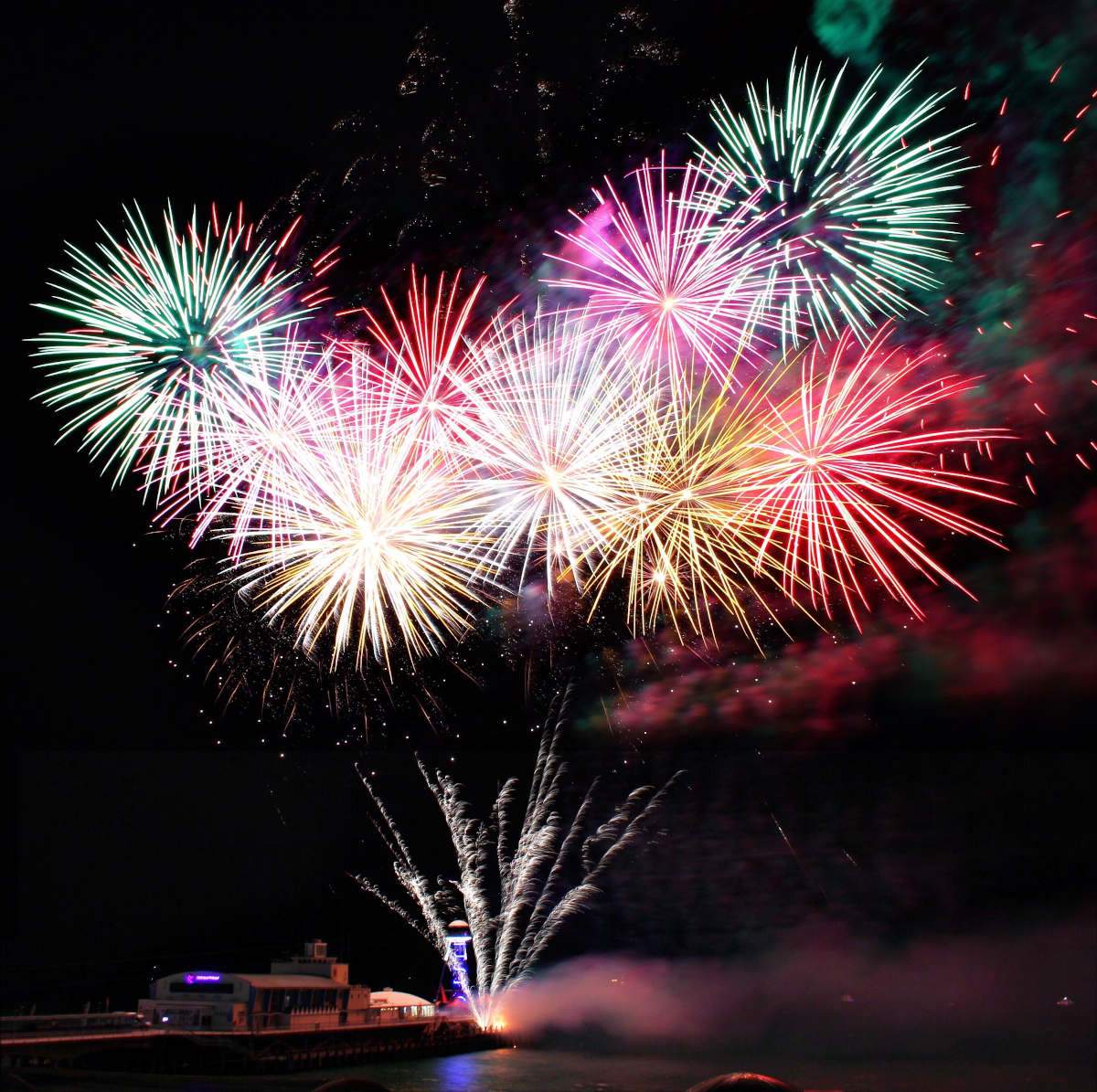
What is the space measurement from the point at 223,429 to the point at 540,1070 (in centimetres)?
2886

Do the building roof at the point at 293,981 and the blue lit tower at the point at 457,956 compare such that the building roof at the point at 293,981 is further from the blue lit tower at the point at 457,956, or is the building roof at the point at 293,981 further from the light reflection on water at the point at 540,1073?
the blue lit tower at the point at 457,956

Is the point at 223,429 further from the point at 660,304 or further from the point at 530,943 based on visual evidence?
the point at 530,943

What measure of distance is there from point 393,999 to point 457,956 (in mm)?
3507

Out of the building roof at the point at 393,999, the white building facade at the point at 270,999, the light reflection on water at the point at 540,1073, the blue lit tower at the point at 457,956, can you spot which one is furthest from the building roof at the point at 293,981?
the blue lit tower at the point at 457,956

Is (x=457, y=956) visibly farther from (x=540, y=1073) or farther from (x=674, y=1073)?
(x=674, y=1073)

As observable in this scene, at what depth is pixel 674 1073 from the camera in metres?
38.6

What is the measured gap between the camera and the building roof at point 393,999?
128 feet

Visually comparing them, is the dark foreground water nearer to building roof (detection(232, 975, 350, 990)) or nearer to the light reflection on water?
the light reflection on water

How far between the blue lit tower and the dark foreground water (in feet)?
8.98

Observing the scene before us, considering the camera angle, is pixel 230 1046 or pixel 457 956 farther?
pixel 457 956

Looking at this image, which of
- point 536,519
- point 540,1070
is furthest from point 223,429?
point 540,1070

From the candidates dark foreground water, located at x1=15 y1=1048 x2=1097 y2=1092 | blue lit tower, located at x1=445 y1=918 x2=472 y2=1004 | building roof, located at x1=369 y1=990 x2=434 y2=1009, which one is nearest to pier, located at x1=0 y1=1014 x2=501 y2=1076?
dark foreground water, located at x1=15 y1=1048 x2=1097 y2=1092

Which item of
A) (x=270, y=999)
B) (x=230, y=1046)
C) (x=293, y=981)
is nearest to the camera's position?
(x=230, y=1046)

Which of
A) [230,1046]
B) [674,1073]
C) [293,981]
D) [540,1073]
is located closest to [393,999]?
[540,1073]
